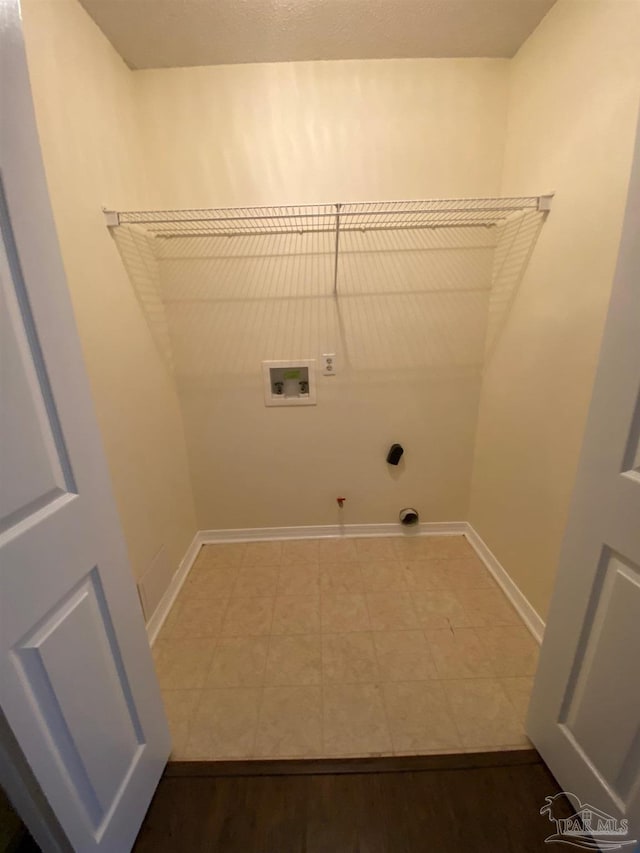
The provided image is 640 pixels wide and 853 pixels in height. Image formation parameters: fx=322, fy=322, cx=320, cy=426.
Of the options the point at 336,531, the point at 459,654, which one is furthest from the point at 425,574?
the point at 336,531

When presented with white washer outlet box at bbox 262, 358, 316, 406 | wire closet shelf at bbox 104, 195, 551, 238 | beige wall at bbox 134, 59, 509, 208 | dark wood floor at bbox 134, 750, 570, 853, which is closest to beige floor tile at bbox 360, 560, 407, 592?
dark wood floor at bbox 134, 750, 570, 853

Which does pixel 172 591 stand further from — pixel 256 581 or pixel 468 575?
pixel 468 575

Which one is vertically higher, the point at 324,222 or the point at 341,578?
the point at 324,222

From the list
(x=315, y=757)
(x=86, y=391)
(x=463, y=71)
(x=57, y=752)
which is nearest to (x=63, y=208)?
(x=86, y=391)

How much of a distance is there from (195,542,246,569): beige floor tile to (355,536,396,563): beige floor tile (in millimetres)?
771

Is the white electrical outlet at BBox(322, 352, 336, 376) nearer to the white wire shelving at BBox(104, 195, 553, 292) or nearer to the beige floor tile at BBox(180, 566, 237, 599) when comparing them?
the white wire shelving at BBox(104, 195, 553, 292)

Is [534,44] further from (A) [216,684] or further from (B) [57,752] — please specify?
(A) [216,684]

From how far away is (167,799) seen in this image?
100 centimetres

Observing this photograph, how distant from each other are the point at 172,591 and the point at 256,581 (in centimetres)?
45

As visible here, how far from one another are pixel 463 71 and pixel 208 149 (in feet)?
4.10

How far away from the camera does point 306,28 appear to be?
1.30 metres
